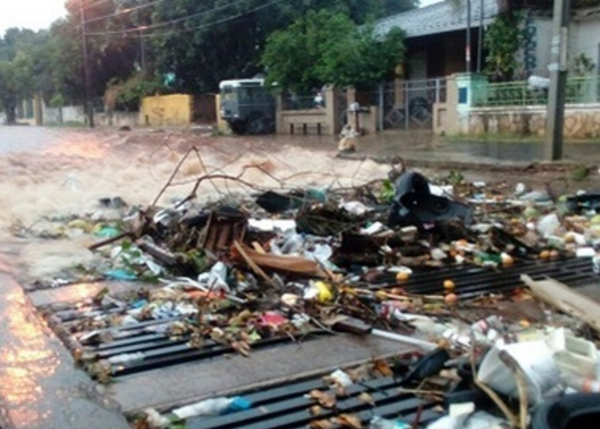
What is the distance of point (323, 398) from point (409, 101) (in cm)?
2139

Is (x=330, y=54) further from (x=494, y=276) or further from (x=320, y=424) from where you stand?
(x=320, y=424)

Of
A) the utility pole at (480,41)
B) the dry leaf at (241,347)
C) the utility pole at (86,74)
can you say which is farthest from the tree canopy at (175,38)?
the dry leaf at (241,347)

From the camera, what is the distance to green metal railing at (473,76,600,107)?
656 inches

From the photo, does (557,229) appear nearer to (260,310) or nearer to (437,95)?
(260,310)

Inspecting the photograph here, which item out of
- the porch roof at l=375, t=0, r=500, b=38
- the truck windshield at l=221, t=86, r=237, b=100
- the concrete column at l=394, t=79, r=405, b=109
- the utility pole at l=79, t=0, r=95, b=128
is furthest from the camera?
the utility pole at l=79, t=0, r=95, b=128

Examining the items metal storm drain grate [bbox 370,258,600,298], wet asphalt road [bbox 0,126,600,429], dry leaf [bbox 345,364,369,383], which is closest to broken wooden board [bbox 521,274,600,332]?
metal storm drain grate [bbox 370,258,600,298]

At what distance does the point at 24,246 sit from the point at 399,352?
407 cm

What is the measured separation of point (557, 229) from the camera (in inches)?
237

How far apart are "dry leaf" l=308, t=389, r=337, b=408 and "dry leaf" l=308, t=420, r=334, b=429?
121 mm

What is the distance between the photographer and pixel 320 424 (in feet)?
8.53

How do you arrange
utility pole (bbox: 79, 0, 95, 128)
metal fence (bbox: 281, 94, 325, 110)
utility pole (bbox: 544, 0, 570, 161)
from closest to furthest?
1. utility pole (bbox: 544, 0, 570, 161)
2. metal fence (bbox: 281, 94, 325, 110)
3. utility pole (bbox: 79, 0, 95, 128)

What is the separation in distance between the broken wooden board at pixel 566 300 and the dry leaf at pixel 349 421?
60.5 inches

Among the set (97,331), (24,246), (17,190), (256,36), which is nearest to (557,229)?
(97,331)

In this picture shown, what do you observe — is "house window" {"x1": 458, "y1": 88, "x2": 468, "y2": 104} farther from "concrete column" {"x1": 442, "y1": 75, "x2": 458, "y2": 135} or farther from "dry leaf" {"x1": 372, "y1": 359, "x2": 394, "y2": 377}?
"dry leaf" {"x1": 372, "y1": 359, "x2": 394, "y2": 377}
